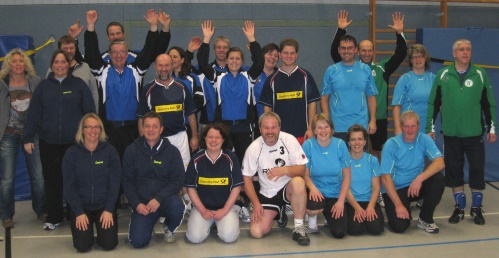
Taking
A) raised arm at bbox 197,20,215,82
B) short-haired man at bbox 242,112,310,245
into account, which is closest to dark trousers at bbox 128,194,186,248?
short-haired man at bbox 242,112,310,245

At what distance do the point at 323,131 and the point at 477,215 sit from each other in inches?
66.8

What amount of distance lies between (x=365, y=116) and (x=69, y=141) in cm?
278

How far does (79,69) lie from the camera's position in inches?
211

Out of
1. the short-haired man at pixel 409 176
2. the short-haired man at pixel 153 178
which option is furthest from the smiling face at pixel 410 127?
the short-haired man at pixel 153 178

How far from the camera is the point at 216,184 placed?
15.8 feet

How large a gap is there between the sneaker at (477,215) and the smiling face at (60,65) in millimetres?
3926

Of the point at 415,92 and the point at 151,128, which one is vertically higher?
the point at 415,92

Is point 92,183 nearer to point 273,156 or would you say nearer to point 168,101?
point 168,101

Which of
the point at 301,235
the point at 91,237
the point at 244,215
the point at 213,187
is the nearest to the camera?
the point at 91,237

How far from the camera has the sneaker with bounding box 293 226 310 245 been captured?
4.67 m

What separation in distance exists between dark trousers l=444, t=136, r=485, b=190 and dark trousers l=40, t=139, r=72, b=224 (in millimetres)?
3496

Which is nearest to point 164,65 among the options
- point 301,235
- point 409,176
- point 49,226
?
point 49,226

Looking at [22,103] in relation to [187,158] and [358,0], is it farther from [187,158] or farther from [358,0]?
[358,0]

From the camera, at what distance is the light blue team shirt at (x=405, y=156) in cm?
508
